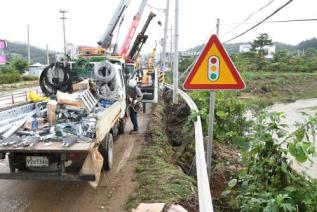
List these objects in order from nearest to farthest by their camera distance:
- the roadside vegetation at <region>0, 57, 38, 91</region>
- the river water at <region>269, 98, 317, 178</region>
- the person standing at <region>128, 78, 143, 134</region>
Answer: the river water at <region>269, 98, 317, 178</region>, the person standing at <region>128, 78, 143, 134</region>, the roadside vegetation at <region>0, 57, 38, 91</region>

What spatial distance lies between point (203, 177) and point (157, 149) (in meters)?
4.53

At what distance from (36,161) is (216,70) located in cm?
298

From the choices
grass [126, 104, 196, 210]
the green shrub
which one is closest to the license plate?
grass [126, 104, 196, 210]

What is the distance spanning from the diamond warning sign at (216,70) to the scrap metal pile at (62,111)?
199 centimetres

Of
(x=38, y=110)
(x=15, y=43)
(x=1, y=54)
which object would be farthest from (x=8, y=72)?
(x=15, y=43)

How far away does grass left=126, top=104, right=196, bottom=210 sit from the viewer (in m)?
5.36

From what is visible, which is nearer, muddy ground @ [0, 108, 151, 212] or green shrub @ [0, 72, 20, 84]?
muddy ground @ [0, 108, 151, 212]

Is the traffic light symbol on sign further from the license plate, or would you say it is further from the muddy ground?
the license plate

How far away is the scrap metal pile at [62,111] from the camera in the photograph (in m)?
5.64

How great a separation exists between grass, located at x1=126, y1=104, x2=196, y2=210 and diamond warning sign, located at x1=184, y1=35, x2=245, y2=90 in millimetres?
1688

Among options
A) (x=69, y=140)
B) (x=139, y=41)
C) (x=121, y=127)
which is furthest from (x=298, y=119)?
(x=69, y=140)

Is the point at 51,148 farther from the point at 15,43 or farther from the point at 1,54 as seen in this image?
the point at 15,43

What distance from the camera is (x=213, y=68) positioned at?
484 cm

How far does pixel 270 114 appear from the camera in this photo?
5047 mm
